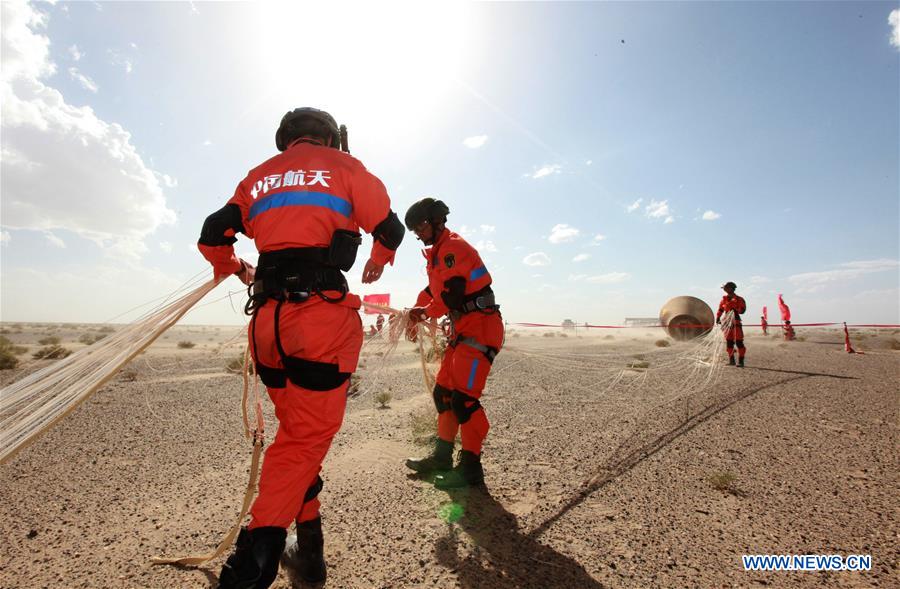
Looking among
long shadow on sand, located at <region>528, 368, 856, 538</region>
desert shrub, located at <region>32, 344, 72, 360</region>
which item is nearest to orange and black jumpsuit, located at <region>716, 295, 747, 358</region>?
long shadow on sand, located at <region>528, 368, 856, 538</region>

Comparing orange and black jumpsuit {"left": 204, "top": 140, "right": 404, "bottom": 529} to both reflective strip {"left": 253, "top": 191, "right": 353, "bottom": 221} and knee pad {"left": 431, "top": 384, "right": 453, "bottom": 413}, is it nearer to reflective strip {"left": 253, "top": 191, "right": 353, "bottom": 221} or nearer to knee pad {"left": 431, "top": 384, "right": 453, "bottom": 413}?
reflective strip {"left": 253, "top": 191, "right": 353, "bottom": 221}

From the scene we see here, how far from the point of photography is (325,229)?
2.23 m

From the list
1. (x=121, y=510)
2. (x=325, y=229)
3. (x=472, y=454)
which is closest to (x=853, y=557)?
(x=472, y=454)

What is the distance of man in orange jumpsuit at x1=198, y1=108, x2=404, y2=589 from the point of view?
1.89m

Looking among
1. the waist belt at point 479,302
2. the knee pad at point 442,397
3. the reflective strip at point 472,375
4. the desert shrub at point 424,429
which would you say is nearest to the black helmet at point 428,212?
the waist belt at point 479,302

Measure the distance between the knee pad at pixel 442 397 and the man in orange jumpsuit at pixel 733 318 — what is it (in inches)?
408

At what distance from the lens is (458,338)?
389 cm

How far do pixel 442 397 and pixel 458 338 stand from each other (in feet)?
2.11

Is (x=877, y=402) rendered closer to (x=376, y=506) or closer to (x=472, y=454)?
(x=472, y=454)

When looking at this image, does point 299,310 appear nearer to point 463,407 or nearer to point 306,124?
point 306,124

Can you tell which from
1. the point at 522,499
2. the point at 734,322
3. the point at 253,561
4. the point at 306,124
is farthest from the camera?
the point at 734,322

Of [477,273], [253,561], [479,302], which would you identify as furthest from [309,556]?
[477,273]

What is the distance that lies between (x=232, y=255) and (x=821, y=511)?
4.78 m

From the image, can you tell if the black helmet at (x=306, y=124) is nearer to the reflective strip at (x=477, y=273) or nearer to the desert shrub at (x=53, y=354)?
the reflective strip at (x=477, y=273)
